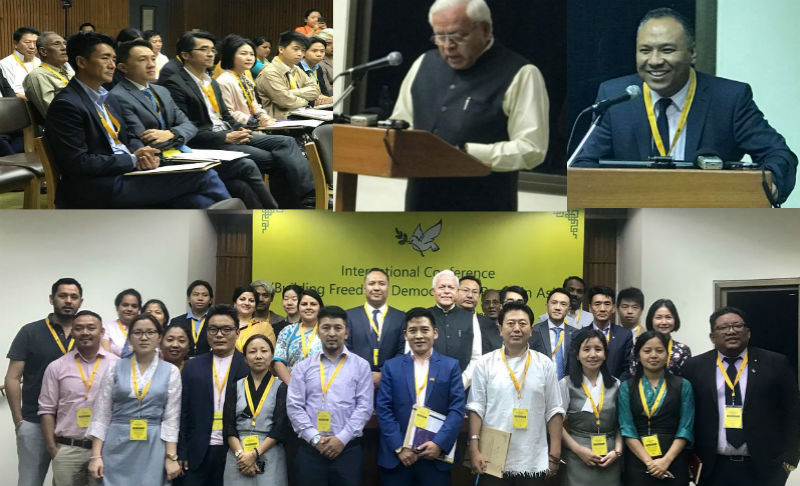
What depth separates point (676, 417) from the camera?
17.7ft

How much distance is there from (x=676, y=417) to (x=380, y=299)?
160 centimetres

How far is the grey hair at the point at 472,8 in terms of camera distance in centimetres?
499

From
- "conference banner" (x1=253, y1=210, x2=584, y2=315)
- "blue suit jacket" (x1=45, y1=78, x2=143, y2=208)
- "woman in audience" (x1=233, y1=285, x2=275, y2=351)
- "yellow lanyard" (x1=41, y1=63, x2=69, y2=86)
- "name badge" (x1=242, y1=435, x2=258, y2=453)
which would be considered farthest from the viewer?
"woman in audience" (x1=233, y1=285, x2=275, y2=351)

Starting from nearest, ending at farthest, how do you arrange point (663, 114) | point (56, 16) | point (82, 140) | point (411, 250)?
point (82, 140) → point (663, 114) → point (56, 16) → point (411, 250)

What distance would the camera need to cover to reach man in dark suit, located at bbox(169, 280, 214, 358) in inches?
216

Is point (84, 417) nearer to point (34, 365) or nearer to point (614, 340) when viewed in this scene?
point (34, 365)

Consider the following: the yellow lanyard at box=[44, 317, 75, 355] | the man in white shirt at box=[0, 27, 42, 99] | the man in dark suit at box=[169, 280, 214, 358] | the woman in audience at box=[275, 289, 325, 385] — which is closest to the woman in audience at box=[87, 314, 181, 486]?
the man in dark suit at box=[169, 280, 214, 358]

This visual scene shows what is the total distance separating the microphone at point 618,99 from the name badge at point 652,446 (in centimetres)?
166

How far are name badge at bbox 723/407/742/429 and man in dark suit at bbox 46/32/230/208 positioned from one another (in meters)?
2.78

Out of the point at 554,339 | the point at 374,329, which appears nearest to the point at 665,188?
the point at 554,339

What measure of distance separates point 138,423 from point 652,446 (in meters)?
2.59

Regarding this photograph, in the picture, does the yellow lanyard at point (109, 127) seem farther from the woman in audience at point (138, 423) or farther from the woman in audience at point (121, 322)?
the woman in audience at point (138, 423)

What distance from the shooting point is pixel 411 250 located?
5.48 m

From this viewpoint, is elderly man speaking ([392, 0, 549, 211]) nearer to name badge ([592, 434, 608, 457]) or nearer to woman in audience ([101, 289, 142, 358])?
name badge ([592, 434, 608, 457])
